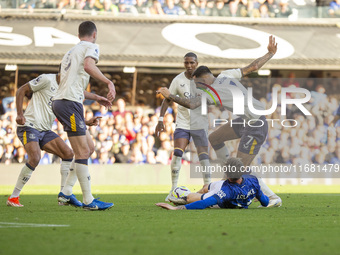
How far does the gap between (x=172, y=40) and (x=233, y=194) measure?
47.7 feet

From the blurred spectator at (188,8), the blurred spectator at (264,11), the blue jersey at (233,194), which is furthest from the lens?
the blurred spectator at (264,11)

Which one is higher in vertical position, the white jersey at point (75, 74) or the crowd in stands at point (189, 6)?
the crowd in stands at point (189, 6)

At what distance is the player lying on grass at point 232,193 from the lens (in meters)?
8.79

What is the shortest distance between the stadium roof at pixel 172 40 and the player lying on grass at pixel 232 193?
44.4 feet

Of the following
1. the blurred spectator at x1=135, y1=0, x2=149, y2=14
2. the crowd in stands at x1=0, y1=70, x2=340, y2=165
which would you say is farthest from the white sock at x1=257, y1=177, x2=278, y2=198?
the blurred spectator at x1=135, y1=0, x2=149, y2=14

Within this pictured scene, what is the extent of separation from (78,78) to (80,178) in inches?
50.7

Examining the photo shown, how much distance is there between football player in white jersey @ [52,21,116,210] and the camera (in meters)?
8.82

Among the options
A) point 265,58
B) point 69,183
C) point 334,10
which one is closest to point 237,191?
point 69,183

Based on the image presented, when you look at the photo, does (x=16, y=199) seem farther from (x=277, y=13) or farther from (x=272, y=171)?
(x=277, y=13)

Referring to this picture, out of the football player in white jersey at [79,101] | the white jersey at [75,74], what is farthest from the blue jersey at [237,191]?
the white jersey at [75,74]

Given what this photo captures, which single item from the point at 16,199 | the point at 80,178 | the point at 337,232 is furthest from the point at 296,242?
the point at 16,199

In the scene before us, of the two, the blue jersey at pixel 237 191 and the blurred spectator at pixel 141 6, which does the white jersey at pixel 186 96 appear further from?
the blurred spectator at pixel 141 6

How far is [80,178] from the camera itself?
29.1ft

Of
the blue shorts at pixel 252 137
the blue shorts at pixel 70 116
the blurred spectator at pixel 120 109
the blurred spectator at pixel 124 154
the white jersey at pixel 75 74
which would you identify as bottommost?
the blurred spectator at pixel 124 154
